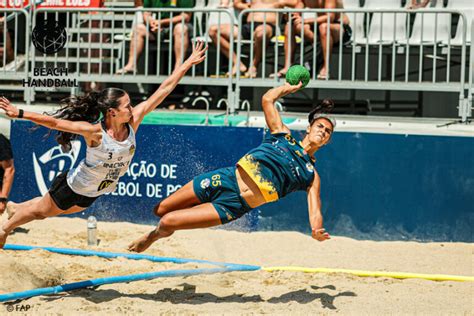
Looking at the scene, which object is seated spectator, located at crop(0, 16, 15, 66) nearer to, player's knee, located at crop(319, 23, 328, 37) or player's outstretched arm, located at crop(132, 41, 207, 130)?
player's knee, located at crop(319, 23, 328, 37)

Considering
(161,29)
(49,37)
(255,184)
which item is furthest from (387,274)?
(49,37)

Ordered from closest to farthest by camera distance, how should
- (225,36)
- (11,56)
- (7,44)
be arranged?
(225,36) < (7,44) < (11,56)

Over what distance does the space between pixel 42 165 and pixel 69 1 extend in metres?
2.33

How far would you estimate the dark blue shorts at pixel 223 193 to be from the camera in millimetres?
7219

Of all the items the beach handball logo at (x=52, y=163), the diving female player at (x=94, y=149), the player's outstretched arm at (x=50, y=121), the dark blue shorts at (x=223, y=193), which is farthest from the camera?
the beach handball logo at (x=52, y=163)

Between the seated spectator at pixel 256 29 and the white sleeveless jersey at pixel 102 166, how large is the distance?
3.83 metres

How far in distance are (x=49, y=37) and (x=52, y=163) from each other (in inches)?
67.4

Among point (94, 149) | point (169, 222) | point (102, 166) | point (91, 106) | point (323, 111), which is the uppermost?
point (91, 106)

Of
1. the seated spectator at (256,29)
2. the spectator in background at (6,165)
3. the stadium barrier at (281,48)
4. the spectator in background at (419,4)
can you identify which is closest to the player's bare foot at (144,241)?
the spectator in background at (6,165)

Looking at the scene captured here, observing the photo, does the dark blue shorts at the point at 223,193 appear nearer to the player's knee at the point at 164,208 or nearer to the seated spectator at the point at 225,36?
the player's knee at the point at 164,208

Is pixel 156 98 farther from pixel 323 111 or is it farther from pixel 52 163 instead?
pixel 52 163

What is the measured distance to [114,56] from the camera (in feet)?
39.1

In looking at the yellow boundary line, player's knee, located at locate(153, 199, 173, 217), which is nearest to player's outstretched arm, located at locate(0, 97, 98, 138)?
player's knee, located at locate(153, 199, 173, 217)

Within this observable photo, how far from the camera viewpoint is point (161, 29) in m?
11.4
